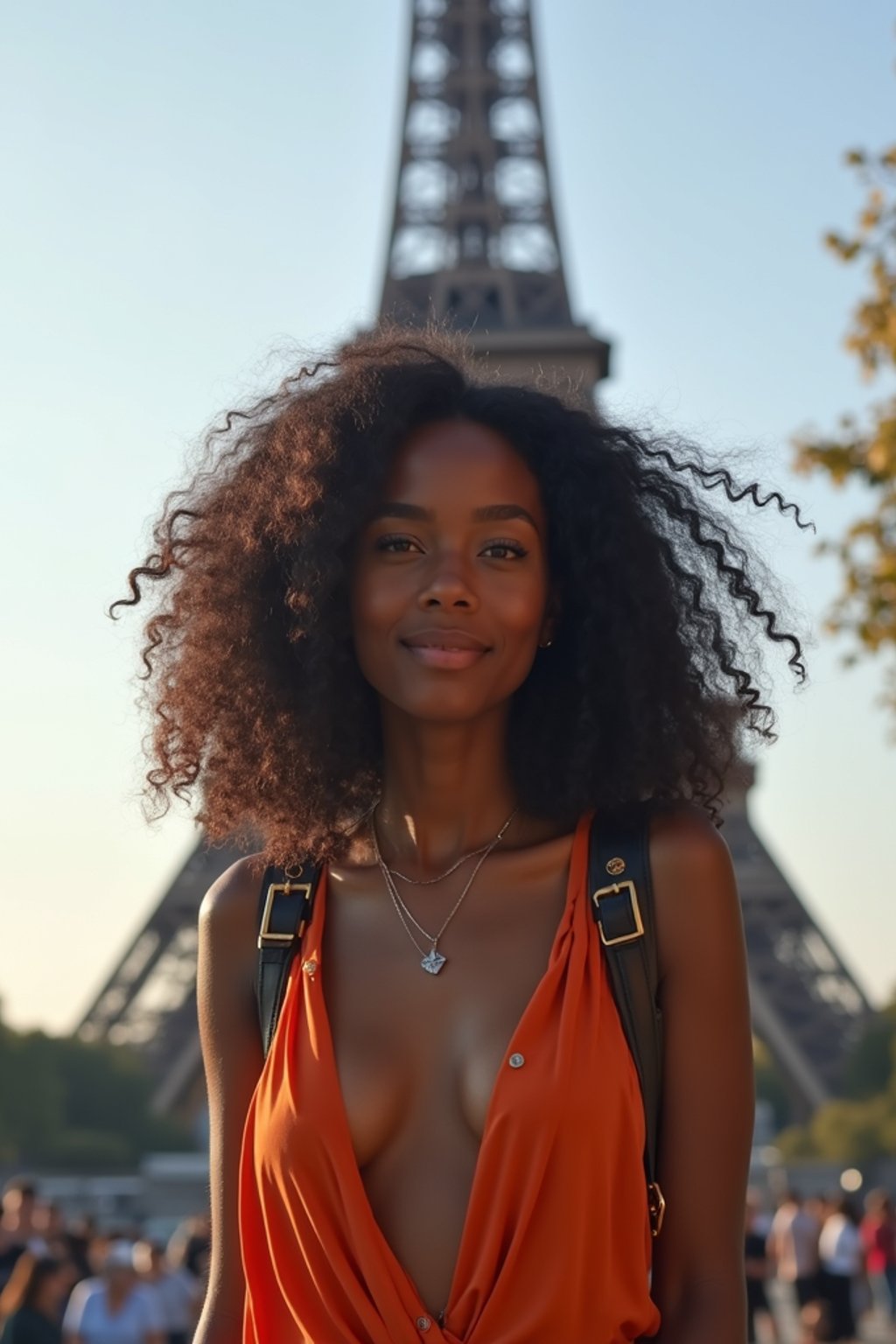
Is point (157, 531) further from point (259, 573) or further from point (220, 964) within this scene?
point (220, 964)

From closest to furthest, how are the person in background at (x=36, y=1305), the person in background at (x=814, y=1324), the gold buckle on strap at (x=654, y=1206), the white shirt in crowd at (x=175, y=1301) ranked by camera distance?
the gold buckle on strap at (x=654, y=1206) → the person in background at (x=36, y=1305) → the white shirt in crowd at (x=175, y=1301) → the person in background at (x=814, y=1324)

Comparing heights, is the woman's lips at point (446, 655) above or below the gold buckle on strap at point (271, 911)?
above

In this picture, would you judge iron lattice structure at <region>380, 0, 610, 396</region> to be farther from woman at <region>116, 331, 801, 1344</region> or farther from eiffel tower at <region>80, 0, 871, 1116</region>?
woman at <region>116, 331, 801, 1344</region>

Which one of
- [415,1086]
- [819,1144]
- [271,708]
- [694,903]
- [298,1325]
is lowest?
[298,1325]

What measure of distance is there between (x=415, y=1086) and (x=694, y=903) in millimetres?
425

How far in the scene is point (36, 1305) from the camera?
31.9 feet

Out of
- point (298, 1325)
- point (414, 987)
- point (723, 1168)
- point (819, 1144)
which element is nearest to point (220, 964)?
point (414, 987)

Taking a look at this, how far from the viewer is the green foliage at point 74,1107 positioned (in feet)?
195

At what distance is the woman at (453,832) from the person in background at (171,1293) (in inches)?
395

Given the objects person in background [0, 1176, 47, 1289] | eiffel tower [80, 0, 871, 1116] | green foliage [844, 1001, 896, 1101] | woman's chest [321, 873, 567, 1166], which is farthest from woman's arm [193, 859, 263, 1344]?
green foliage [844, 1001, 896, 1101]

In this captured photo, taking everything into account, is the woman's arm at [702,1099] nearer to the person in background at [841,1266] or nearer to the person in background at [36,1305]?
the person in background at [36,1305]

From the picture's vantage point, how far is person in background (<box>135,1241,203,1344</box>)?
13.4m

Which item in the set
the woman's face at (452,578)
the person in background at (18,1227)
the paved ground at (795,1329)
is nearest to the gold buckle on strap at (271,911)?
the woman's face at (452,578)

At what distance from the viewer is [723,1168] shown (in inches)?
122
